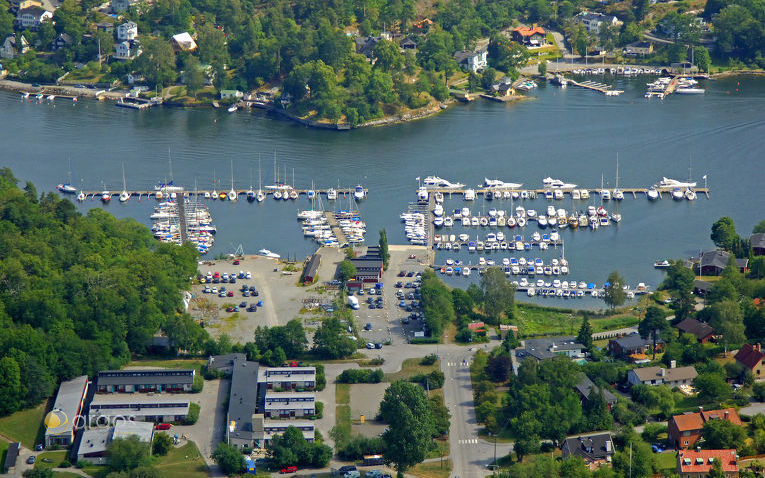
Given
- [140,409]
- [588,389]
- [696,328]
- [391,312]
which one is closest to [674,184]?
[696,328]

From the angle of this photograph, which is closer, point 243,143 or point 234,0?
point 243,143

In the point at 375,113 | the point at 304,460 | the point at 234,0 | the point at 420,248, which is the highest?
the point at 234,0

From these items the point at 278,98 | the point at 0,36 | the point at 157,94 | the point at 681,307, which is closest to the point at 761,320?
the point at 681,307

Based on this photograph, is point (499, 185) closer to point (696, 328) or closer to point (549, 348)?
point (696, 328)

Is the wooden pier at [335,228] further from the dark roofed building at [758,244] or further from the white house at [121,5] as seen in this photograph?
the white house at [121,5]

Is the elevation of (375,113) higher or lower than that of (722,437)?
higher

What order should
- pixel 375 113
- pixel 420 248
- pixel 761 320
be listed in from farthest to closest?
pixel 375 113 < pixel 420 248 < pixel 761 320

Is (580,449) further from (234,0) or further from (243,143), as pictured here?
(234,0)
